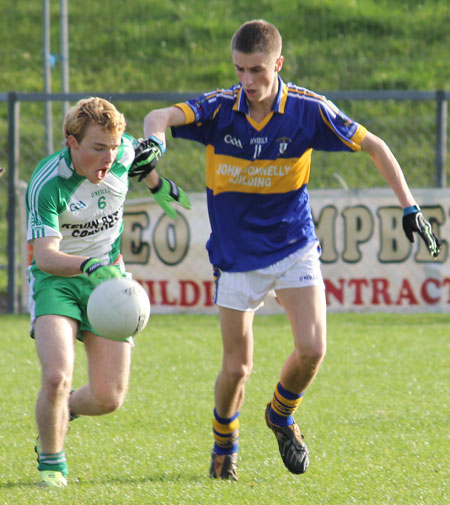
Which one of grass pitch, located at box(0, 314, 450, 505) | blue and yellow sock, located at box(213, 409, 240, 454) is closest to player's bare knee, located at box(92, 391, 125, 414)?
grass pitch, located at box(0, 314, 450, 505)

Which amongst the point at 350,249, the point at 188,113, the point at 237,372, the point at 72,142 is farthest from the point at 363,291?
the point at 72,142

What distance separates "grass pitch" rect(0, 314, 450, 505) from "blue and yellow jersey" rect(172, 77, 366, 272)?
1.06m

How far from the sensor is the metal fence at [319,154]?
10062 mm

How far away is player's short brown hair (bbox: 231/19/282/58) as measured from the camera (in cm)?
444

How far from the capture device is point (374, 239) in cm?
984

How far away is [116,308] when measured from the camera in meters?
4.25

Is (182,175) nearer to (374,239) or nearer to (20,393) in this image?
(374,239)

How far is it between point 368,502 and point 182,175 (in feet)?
32.7

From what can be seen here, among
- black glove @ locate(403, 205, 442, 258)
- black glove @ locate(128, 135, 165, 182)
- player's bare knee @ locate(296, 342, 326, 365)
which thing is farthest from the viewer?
player's bare knee @ locate(296, 342, 326, 365)

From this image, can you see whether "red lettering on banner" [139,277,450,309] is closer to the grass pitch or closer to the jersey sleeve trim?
the grass pitch

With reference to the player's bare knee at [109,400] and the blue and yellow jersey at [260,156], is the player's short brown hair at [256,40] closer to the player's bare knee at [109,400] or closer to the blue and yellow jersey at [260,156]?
the blue and yellow jersey at [260,156]

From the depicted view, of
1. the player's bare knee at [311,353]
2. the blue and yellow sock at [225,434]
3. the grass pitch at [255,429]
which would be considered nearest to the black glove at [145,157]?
the player's bare knee at [311,353]

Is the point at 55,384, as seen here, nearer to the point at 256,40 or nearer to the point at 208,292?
the point at 256,40

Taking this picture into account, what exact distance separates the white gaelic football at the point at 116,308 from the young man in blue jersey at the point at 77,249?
0.23 feet
